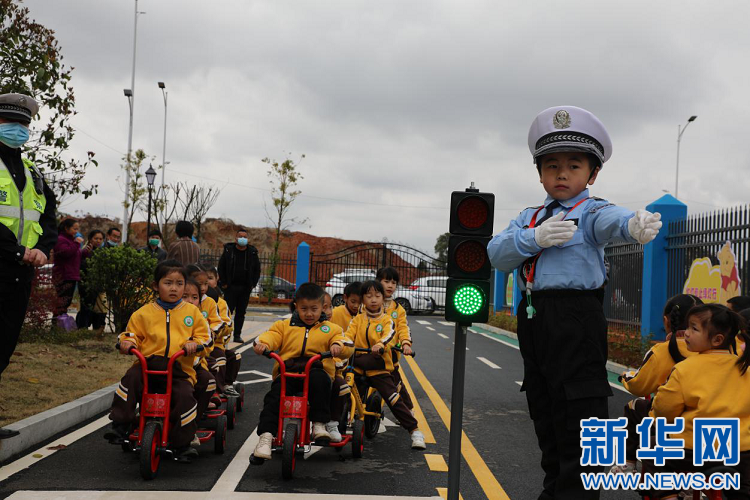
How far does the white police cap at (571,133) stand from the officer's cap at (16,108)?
392 centimetres

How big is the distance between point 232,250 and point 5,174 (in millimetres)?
8145

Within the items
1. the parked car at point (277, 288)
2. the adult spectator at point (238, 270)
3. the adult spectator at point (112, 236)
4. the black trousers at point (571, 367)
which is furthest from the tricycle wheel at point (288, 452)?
the parked car at point (277, 288)

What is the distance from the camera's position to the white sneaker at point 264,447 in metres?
4.89

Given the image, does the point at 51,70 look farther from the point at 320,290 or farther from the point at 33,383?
the point at 320,290

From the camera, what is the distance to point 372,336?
6.27 meters

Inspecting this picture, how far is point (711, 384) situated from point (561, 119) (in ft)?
5.24

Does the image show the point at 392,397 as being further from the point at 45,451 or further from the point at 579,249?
the point at 579,249

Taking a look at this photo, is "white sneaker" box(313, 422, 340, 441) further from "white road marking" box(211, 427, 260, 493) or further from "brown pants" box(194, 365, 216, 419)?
"brown pants" box(194, 365, 216, 419)

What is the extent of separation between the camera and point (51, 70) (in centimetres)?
888

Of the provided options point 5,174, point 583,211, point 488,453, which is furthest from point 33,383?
point 583,211

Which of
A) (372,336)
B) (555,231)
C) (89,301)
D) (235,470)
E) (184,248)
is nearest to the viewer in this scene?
(555,231)

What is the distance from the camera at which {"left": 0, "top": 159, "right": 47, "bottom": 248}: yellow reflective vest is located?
5.05m

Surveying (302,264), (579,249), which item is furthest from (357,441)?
(302,264)

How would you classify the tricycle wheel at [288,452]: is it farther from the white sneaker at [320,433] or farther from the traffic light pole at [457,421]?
the traffic light pole at [457,421]
